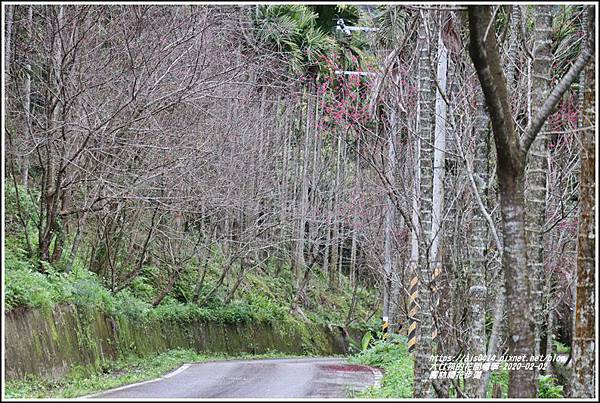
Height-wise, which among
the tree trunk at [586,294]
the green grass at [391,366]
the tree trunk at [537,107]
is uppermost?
the tree trunk at [537,107]

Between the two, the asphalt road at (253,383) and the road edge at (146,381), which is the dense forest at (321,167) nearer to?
the road edge at (146,381)

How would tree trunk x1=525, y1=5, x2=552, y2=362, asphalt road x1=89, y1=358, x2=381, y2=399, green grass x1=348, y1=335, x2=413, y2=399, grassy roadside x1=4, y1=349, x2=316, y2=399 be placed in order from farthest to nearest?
1. green grass x1=348, y1=335, x2=413, y2=399
2. asphalt road x1=89, y1=358, x2=381, y2=399
3. grassy roadside x1=4, y1=349, x2=316, y2=399
4. tree trunk x1=525, y1=5, x2=552, y2=362

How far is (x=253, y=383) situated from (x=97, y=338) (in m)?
3.63

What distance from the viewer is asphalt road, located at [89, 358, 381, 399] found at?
11.4 metres

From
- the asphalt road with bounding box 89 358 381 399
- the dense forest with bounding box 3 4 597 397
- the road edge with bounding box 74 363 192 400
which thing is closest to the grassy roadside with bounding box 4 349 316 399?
the road edge with bounding box 74 363 192 400

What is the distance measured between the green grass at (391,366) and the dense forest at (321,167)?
0.99 metres

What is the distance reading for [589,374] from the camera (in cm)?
557

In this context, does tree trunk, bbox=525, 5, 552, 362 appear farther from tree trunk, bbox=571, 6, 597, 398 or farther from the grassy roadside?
the grassy roadside

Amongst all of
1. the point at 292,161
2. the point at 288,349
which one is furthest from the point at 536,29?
the point at 292,161

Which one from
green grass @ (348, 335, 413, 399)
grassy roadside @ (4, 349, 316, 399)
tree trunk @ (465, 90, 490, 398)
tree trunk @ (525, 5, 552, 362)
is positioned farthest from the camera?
green grass @ (348, 335, 413, 399)

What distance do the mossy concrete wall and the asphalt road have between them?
1.29m

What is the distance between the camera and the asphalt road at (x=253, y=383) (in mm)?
11398

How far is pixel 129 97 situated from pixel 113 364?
18.3 feet

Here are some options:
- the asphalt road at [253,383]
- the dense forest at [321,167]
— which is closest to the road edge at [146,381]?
the asphalt road at [253,383]
